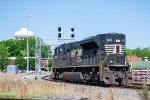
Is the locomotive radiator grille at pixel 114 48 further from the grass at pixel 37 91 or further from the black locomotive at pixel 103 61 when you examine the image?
the grass at pixel 37 91

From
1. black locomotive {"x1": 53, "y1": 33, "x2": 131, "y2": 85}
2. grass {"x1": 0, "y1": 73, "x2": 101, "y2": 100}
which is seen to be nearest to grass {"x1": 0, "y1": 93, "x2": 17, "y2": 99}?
grass {"x1": 0, "y1": 73, "x2": 101, "y2": 100}

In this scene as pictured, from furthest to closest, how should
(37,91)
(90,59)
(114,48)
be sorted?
(90,59)
(114,48)
(37,91)

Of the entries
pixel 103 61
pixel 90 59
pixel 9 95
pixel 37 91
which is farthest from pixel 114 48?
pixel 9 95

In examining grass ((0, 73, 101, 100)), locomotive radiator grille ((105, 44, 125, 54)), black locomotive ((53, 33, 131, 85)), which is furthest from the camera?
locomotive radiator grille ((105, 44, 125, 54))

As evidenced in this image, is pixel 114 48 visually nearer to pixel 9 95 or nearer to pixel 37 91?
pixel 37 91

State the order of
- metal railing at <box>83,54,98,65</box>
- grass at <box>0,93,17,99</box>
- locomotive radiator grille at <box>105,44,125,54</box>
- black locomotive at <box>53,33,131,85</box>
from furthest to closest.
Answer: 1. metal railing at <box>83,54,98,65</box>
2. locomotive radiator grille at <box>105,44,125,54</box>
3. black locomotive at <box>53,33,131,85</box>
4. grass at <box>0,93,17,99</box>

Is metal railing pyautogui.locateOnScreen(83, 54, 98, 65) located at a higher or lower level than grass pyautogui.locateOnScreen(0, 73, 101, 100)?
higher

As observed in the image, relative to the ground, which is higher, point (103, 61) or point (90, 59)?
point (90, 59)

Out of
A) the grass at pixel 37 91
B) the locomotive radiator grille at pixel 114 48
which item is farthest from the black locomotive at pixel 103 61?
the grass at pixel 37 91

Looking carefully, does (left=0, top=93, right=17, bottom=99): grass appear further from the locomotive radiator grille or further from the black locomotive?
the locomotive radiator grille

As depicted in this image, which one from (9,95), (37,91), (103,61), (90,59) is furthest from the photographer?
(90,59)

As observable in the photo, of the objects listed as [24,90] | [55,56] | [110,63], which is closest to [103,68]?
[110,63]

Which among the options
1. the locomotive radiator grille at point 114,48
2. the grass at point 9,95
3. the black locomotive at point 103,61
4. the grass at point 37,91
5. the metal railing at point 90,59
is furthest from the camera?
the metal railing at point 90,59

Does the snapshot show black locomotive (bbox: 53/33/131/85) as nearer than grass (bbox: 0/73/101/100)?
No
